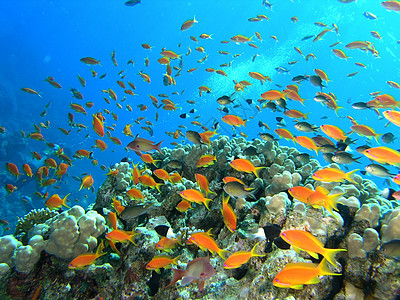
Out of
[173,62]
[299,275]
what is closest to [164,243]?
[299,275]

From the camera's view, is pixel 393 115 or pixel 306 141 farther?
pixel 306 141

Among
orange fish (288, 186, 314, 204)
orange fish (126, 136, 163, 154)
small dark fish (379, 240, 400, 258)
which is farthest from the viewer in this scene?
orange fish (126, 136, 163, 154)

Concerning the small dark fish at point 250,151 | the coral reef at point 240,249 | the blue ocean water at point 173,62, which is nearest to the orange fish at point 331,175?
the coral reef at point 240,249

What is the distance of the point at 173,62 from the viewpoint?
48.3 metres

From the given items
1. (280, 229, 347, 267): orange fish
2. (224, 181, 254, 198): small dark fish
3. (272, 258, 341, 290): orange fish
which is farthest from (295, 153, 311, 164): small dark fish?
(272, 258, 341, 290): orange fish

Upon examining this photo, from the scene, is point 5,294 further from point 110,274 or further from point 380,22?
point 380,22

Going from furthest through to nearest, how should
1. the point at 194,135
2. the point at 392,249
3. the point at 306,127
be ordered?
the point at 306,127 < the point at 194,135 < the point at 392,249

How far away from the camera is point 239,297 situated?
2615 mm

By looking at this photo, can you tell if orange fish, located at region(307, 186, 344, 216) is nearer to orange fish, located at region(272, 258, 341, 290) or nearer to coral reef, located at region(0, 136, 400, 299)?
coral reef, located at region(0, 136, 400, 299)

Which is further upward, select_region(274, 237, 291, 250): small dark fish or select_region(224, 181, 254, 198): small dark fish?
select_region(224, 181, 254, 198): small dark fish

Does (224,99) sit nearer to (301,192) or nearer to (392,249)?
(301,192)

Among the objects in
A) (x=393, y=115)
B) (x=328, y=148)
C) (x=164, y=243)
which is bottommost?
(x=164, y=243)

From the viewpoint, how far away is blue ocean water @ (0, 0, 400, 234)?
34062 millimetres

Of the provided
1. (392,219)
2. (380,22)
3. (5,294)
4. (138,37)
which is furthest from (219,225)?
(138,37)
